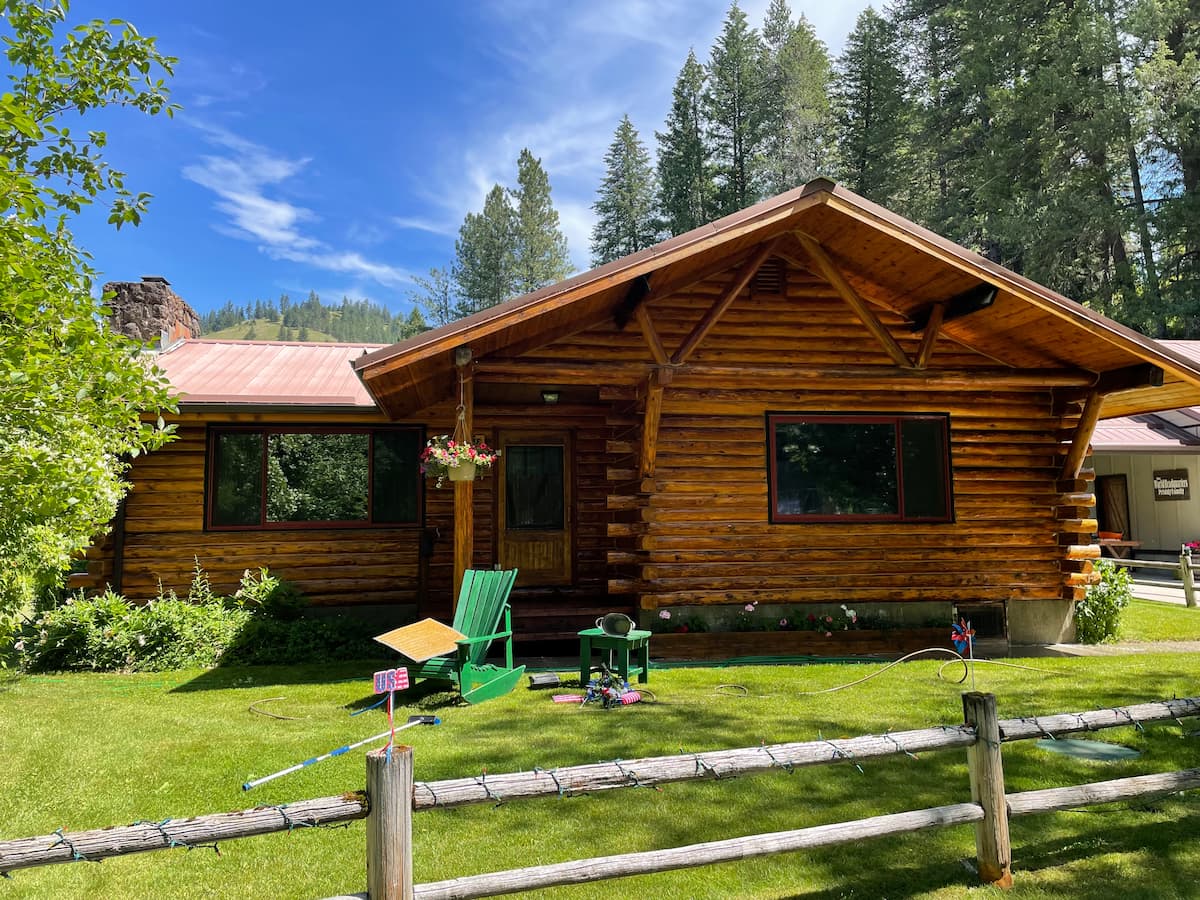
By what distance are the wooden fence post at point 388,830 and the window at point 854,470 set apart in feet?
22.6

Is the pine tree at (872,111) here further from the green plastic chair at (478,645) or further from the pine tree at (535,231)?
the green plastic chair at (478,645)

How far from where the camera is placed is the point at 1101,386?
8141 mm

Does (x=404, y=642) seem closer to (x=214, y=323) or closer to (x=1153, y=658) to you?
(x=1153, y=658)

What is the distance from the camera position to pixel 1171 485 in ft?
52.4

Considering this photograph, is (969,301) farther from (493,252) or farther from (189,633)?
(493,252)

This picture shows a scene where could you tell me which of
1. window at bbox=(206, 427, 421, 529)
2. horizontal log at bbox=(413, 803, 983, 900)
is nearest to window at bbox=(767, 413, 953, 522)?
window at bbox=(206, 427, 421, 529)

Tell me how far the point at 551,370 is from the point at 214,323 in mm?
148529

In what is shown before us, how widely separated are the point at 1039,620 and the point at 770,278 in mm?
5522

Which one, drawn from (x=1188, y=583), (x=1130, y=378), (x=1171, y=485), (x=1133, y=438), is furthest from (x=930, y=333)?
(x=1171, y=485)

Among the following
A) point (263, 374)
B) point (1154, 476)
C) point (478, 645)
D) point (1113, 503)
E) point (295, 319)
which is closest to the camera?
point (478, 645)

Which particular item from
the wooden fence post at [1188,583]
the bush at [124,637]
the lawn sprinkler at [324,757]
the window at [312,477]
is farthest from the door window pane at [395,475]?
the wooden fence post at [1188,583]

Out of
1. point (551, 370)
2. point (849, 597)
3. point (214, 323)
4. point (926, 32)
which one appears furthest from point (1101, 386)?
point (214, 323)

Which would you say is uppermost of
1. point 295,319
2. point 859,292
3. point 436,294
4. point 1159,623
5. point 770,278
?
point 295,319

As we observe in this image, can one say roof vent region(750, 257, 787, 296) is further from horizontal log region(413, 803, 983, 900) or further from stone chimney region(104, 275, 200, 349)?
stone chimney region(104, 275, 200, 349)
